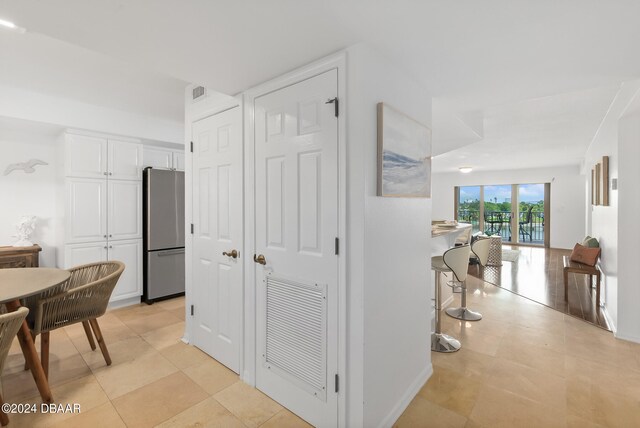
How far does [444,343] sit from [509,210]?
8350mm

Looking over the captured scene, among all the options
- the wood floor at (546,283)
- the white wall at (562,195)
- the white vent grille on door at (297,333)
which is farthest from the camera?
the white wall at (562,195)

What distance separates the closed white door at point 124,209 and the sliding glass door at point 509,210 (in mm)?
9503

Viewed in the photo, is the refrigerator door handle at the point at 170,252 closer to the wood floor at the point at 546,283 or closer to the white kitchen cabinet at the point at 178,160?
the white kitchen cabinet at the point at 178,160

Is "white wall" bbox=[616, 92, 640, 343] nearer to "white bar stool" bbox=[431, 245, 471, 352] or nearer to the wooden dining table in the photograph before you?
"white bar stool" bbox=[431, 245, 471, 352]

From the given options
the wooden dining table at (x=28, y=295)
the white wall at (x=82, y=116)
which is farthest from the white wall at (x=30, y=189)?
the wooden dining table at (x=28, y=295)

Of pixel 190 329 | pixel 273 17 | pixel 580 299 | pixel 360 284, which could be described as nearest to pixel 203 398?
pixel 190 329

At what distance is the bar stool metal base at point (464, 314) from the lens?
3.39 metres

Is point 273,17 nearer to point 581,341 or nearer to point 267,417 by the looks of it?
point 267,417

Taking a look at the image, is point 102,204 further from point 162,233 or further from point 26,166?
point 26,166

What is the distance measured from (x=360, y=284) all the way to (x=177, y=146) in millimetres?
3807

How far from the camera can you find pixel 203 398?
6.64 feet

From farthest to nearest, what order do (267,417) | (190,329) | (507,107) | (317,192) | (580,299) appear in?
(580,299), (507,107), (190,329), (267,417), (317,192)

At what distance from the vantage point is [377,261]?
1.67 metres

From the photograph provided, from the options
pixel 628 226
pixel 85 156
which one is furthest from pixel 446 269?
pixel 85 156
